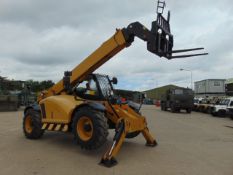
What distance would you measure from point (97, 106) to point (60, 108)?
1610 millimetres

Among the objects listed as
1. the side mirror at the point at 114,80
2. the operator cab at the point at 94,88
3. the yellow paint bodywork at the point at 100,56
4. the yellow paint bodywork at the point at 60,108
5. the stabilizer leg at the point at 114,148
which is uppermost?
the yellow paint bodywork at the point at 100,56

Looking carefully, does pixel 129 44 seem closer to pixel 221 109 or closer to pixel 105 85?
pixel 105 85

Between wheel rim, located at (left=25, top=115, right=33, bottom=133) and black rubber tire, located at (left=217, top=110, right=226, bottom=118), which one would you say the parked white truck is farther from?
wheel rim, located at (left=25, top=115, right=33, bottom=133)

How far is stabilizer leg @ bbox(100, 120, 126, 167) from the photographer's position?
21.8 feet

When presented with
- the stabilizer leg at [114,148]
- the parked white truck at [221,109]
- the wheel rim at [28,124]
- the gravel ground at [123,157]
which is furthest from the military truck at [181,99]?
the stabilizer leg at [114,148]

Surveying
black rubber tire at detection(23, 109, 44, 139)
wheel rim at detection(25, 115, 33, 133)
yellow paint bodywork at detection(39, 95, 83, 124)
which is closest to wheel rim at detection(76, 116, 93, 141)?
yellow paint bodywork at detection(39, 95, 83, 124)

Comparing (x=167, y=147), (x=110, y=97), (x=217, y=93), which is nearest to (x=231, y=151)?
(x=167, y=147)

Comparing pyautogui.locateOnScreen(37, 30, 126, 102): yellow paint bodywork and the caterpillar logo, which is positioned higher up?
pyautogui.locateOnScreen(37, 30, 126, 102): yellow paint bodywork

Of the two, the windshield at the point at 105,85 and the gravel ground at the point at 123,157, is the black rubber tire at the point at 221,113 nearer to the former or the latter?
the gravel ground at the point at 123,157

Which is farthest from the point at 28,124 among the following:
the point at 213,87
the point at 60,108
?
the point at 213,87

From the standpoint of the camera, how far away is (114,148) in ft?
22.7

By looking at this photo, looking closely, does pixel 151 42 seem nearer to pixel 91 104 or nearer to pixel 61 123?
pixel 91 104

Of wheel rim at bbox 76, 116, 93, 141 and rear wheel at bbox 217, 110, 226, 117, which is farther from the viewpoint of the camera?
rear wheel at bbox 217, 110, 226, 117

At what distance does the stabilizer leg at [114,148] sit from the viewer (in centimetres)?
665
